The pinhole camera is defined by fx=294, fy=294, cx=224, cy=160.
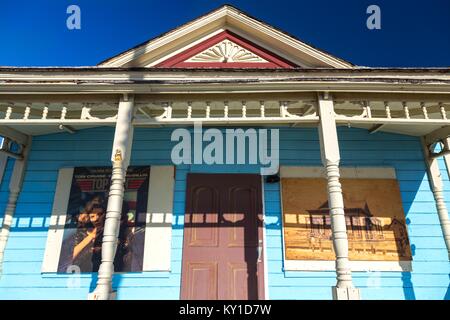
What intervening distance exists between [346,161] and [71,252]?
18.7ft

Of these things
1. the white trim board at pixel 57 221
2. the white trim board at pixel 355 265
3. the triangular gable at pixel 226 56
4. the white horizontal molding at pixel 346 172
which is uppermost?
the triangular gable at pixel 226 56

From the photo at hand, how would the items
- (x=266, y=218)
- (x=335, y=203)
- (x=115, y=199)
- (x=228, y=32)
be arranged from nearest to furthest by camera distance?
(x=335, y=203), (x=115, y=199), (x=266, y=218), (x=228, y=32)

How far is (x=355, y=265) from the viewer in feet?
18.0

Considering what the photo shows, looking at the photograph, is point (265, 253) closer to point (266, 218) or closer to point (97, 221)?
point (266, 218)

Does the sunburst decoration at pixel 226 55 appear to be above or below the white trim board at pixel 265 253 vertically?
above

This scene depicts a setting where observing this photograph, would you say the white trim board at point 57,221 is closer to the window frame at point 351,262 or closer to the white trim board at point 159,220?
the white trim board at point 159,220

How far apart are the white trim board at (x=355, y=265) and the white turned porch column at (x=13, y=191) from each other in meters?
5.32

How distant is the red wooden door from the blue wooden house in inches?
1.0

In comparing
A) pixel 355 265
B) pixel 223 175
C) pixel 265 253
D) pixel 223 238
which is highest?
pixel 223 175

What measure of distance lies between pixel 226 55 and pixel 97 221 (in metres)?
4.31

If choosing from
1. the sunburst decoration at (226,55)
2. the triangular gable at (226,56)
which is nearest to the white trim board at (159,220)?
the triangular gable at (226,56)

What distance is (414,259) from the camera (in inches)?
217

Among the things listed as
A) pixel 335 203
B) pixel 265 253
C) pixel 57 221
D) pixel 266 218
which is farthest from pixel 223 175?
pixel 57 221

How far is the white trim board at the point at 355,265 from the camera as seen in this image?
5.45 m
